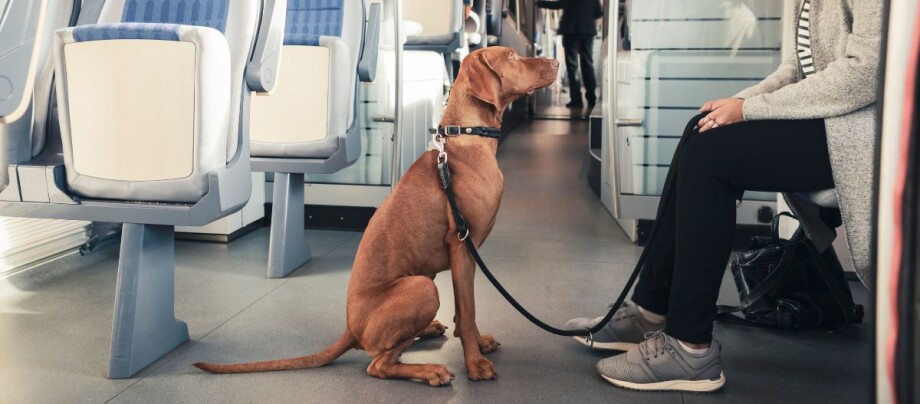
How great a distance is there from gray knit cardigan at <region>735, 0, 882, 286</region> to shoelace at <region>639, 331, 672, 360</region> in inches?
23.6

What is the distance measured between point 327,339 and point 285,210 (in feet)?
3.46

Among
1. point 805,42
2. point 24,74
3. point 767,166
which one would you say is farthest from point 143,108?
point 805,42

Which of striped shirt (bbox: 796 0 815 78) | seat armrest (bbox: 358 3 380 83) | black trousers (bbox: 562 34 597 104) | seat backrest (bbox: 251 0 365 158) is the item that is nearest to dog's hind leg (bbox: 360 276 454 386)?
striped shirt (bbox: 796 0 815 78)

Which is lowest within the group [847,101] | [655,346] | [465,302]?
[655,346]

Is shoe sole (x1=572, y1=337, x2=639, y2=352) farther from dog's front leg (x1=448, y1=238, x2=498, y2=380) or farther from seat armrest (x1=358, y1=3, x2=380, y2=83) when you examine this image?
seat armrest (x1=358, y1=3, x2=380, y2=83)

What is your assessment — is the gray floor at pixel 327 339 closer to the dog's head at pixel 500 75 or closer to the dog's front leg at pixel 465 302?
the dog's front leg at pixel 465 302

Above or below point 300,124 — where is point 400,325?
below

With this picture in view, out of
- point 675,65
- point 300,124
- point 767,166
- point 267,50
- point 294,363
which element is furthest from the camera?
point 675,65

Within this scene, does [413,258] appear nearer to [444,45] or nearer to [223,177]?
[223,177]

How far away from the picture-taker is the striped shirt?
196 centimetres

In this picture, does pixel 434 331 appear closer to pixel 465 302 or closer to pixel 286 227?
pixel 465 302

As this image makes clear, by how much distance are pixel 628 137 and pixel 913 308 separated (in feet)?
11.2

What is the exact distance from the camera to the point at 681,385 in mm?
2127

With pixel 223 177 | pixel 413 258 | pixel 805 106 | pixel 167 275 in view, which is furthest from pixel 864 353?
pixel 167 275
